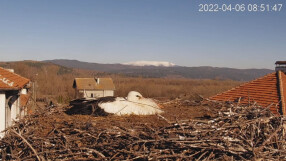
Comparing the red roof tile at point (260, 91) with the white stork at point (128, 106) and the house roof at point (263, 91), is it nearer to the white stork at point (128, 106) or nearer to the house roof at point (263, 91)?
the house roof at point (263, 91)

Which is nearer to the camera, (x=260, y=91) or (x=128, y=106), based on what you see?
(x=128, y=106)

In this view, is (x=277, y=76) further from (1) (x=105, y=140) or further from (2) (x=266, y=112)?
(1) (x=105, y=140)

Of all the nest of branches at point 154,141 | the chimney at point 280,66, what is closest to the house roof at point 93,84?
the chimney at point 280,66

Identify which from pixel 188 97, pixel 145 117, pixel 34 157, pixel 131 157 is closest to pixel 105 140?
pixel 131 157

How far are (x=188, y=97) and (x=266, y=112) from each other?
258 cm

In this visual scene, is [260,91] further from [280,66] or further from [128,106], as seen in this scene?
[128,106]

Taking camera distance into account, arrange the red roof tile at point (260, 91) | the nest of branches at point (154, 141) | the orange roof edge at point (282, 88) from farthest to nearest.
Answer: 1. the red roof tile at point (260, 91)
2. the orange roof edge at point (282, 88)
3. the nest of branches at point (154, 141)

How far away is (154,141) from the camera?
338 cm

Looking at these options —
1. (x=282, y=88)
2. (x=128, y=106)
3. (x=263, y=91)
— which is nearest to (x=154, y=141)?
(x=128, y=106)

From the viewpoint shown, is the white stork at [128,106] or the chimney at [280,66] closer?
the white stork at [128,106]

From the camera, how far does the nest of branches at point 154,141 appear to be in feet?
11.0

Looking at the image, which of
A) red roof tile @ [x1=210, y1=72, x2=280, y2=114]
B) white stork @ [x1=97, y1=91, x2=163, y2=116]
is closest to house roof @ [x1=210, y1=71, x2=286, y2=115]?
red roof tile @ [x1=210, y1=72, x2=280, y2=114]

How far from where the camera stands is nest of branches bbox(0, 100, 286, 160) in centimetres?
335

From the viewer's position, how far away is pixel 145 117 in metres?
4.72
